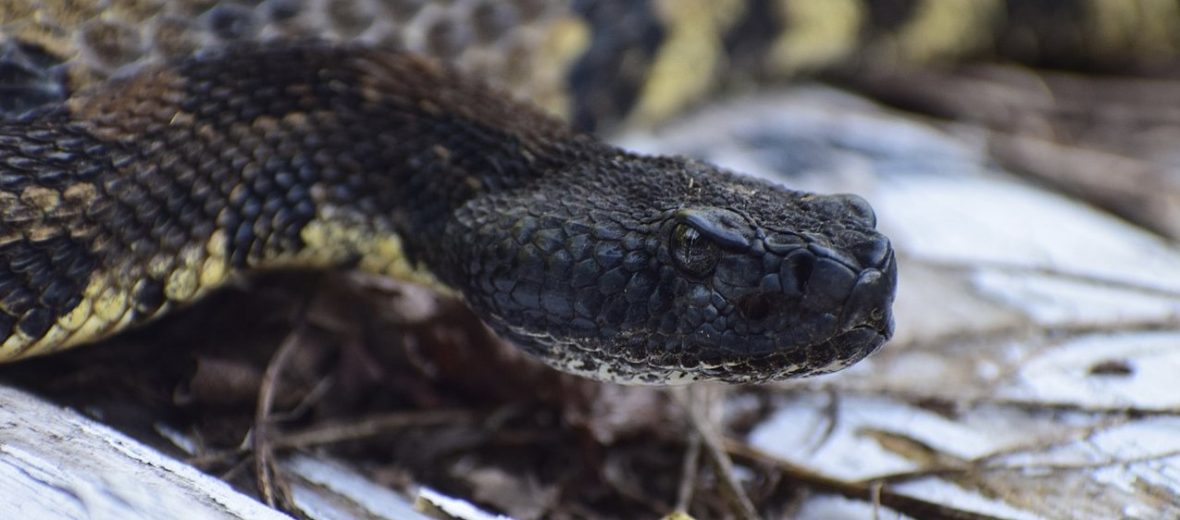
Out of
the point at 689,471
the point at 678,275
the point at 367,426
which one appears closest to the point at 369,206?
the point at 367,426

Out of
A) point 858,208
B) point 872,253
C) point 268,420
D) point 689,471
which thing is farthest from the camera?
point 689,471

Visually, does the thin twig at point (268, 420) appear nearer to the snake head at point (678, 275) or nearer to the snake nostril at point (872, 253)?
the snake head at point (678, 275)

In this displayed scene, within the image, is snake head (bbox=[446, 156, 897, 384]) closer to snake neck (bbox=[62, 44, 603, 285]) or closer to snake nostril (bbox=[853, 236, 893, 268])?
snake nostril (bbox=[853, 236, 893, 268])

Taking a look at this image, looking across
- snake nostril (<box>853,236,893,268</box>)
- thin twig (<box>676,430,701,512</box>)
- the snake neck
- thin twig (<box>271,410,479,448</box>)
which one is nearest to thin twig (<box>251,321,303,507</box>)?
thin twig (<box>271,410,479,448</box>)

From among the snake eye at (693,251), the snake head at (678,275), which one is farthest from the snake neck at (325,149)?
the snake eye at (693,251)

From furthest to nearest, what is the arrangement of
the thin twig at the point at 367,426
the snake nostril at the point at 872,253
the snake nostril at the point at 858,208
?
the thin twig at the point at 367,426
the snake nostril at the point at 858,208
the snake nostril at the point at 872,253

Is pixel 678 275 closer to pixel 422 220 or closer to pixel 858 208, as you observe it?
pixel 858 208

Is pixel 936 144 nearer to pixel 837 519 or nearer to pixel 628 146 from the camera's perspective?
pixel 628 146

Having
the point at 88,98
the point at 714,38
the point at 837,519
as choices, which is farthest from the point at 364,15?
the point at 837,519
